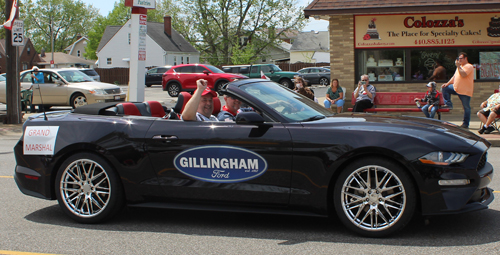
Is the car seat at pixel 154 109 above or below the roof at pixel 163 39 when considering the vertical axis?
below

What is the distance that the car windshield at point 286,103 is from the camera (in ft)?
16.6

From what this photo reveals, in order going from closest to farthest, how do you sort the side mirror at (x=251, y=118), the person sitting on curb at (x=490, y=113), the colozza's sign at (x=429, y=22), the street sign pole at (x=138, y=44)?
the side mirror at (x=251, y=118)
the person sitting on curb at (x=490, y=113)
the street sign pole at (x=138, y=44)
the colozza's sign at (x=429, y=22)

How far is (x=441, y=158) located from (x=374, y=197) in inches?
24.1

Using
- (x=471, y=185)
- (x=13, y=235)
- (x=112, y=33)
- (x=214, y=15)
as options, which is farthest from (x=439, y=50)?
(x=112, y=33)

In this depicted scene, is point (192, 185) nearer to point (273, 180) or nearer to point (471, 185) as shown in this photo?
point (273, 180)

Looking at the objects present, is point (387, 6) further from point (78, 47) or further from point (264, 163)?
point (78, 47)

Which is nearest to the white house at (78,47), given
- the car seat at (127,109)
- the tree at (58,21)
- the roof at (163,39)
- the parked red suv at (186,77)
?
the tree at (58,21)

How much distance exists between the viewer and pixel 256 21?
64375 mm

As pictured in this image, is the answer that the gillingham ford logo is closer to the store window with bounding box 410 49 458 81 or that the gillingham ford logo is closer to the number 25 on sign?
the number 25 on sign

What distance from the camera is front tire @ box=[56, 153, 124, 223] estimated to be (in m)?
5.20

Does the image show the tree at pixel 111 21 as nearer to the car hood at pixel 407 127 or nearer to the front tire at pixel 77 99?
the front tire at pixel 77 99

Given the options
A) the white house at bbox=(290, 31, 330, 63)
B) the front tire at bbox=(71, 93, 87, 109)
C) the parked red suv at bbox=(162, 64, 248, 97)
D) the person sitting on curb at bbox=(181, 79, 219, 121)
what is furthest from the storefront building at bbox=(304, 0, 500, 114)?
the white house at bbox=(290, 31, 330, 63)

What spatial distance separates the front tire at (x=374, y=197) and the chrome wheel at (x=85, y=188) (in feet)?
7.16

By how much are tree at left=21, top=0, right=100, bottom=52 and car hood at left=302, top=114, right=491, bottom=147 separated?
102m
